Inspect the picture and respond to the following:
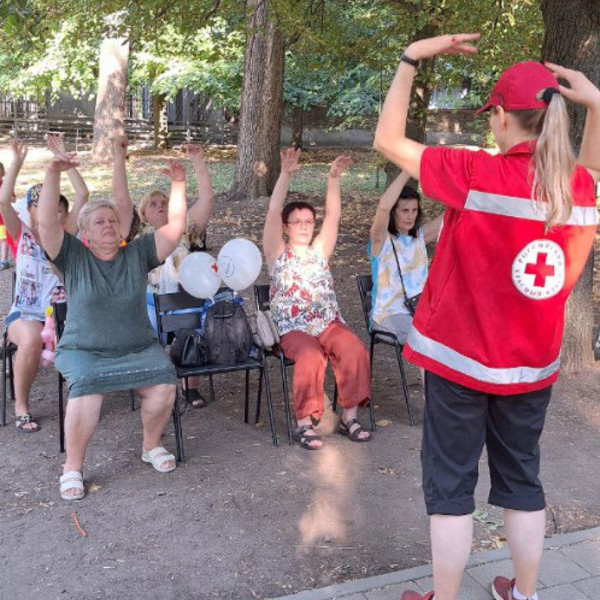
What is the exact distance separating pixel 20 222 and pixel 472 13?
5.96 metres

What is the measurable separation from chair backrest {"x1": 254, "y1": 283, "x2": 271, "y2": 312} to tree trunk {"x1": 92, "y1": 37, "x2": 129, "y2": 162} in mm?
18719

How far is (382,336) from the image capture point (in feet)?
21.1

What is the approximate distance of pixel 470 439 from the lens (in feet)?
10.1

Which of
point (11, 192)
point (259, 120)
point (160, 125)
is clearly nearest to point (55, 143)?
point (11, 192)

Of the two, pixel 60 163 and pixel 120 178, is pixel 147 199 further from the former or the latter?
pixel 60 163

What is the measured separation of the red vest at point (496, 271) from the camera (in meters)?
2.80

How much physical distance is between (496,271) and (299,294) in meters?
2.73

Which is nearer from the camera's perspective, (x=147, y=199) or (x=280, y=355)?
(x=280, y=355)

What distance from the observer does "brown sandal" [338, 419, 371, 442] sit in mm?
5352

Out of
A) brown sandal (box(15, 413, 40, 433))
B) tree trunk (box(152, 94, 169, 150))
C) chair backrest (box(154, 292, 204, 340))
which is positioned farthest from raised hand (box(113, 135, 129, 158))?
tree trunk (box(152, 94, 169, 150))

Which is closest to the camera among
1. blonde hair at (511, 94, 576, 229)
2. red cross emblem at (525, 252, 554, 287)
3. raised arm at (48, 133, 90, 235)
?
blonde hair at (511, 94, 576, 229)

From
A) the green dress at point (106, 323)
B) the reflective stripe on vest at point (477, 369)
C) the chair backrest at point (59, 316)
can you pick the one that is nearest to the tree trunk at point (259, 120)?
the chair backrest at point (59, 316)

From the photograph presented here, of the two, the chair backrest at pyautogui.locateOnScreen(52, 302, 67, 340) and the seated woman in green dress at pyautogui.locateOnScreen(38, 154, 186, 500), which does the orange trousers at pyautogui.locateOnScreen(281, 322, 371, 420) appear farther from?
the chair backrest at pyautogui.locateOnScreen(52, 302, 67, 340)

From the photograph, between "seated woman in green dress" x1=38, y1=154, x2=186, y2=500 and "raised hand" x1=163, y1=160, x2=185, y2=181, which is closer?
"seated woman in green dress" x1=38, y1=154, x2=186, y2=500
